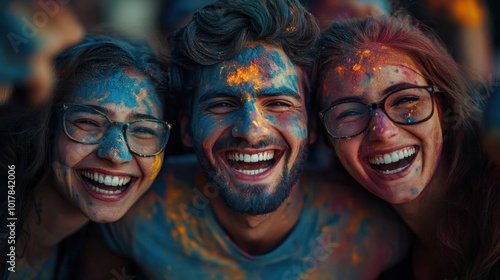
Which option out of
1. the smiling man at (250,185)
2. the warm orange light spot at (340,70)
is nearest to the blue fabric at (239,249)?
the smiling man at (250,185)

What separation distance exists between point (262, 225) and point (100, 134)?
907 millimetres

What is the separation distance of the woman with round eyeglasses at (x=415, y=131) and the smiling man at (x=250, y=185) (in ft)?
0.55

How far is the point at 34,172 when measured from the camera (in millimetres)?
2465

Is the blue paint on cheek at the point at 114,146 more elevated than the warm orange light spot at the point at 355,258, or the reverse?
the blue paint on cheek at the point at 114,146

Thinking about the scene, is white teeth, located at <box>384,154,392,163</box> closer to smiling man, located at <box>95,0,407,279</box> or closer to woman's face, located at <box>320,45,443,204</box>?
woman's face, located at <box>320,45,443,204</box>

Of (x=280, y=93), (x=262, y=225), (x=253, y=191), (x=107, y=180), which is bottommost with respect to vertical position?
(x=262, y=225)

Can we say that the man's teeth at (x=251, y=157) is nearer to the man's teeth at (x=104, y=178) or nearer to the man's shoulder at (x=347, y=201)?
the man's shoulder at (x=347, y=201)

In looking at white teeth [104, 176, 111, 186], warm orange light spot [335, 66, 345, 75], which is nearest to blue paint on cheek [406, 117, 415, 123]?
warm orange light spot [335, 66, 345, 75]

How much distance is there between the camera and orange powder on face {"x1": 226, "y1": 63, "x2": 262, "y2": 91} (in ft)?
7.91

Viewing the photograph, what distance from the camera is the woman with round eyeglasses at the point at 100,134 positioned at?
241 cm

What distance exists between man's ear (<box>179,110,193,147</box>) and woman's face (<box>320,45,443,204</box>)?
674 millimetres

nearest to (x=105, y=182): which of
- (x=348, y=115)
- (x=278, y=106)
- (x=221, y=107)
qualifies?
(x=221, y=107)

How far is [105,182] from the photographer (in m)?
2.46

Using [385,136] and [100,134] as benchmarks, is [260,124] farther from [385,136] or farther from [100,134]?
[100,134]
